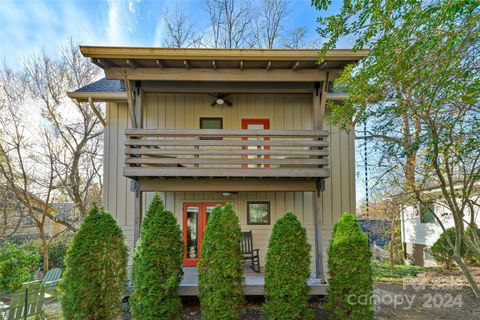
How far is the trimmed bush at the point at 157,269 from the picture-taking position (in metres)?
4.64

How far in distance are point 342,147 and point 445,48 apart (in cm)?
404

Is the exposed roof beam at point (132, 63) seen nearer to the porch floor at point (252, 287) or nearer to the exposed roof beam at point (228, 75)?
the exposed roof beam at point (228, 75)

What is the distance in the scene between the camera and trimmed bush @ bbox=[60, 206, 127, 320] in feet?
14.3

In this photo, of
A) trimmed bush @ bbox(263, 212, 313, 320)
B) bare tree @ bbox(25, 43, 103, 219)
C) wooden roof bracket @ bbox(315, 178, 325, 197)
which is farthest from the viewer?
bare tree @ bbox(25, 43, 103, 219)

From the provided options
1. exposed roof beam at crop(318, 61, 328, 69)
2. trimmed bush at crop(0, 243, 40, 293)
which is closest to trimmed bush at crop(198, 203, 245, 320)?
exposed roof beam at crop(318, 61, 328, 69)

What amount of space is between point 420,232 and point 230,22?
13.5 meters

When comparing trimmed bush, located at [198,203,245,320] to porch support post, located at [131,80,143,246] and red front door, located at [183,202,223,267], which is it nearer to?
porch support post, located at [131,80,143,246]

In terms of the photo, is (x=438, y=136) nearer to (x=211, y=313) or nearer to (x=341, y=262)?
(x=341, y=262)

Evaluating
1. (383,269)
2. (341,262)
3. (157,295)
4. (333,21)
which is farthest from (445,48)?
(383,269)

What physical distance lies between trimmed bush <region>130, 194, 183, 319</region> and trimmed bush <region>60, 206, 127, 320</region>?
260 millimetres

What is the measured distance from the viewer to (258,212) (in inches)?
297

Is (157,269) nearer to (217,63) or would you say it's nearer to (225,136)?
(225,136)

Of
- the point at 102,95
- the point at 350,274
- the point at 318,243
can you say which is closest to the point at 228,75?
the point at 102,95

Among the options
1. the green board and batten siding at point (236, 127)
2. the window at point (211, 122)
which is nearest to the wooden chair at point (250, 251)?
the green board and batten siding at point (236, 127)
